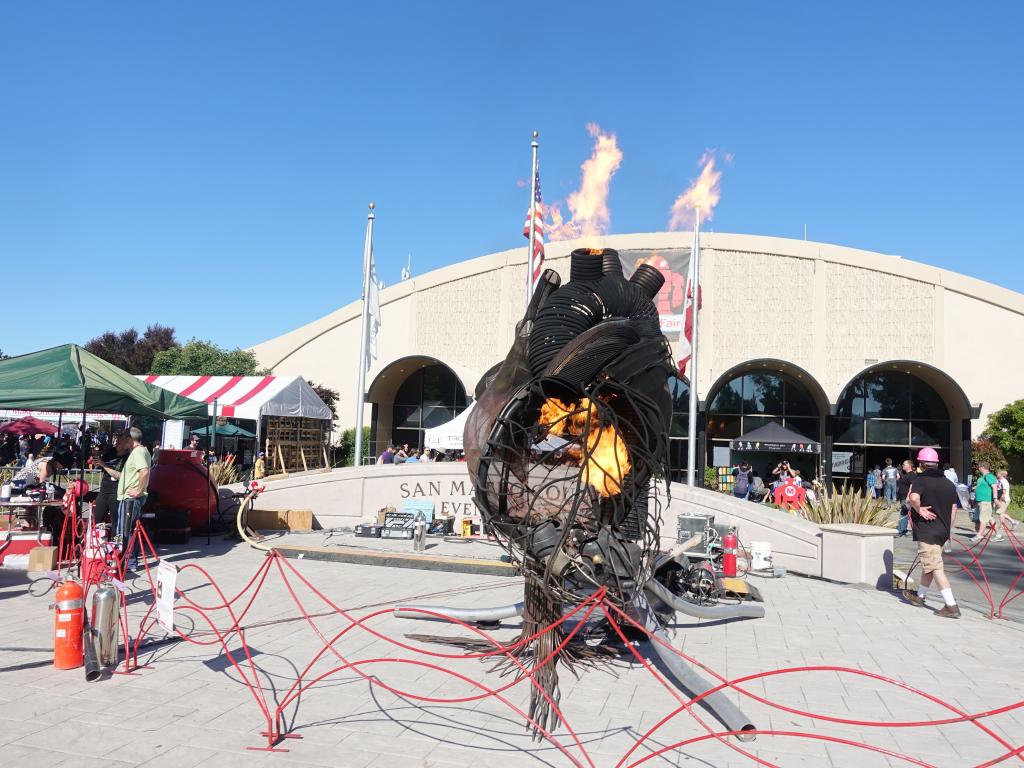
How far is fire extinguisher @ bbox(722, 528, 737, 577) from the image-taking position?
10.1 m

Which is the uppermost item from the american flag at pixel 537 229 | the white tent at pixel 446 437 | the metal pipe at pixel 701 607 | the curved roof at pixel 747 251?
the curved roof at pixel 747 251

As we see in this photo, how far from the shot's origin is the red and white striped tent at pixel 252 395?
2042cm

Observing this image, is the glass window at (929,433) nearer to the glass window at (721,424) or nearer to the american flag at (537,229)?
the glass window at (721,424)

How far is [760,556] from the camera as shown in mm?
11305

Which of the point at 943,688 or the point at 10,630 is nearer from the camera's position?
the point at 943,688

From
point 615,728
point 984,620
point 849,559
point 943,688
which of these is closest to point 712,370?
point 849,559

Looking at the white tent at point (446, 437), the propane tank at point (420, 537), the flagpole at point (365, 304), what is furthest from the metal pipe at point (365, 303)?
the propane tank at point (420, 537)

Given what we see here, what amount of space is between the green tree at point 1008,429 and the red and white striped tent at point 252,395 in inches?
918

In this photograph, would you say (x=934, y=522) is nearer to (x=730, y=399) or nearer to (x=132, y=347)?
(x=730, y=399)

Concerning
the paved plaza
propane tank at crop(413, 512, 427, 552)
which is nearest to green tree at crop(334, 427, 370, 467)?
propane tank at crop(413, 512, 427, 552)

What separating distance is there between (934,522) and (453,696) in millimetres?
6487

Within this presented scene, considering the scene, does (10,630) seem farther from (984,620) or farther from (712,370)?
(712,370)

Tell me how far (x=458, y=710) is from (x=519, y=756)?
2.87ft

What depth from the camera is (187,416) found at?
12.1 m
